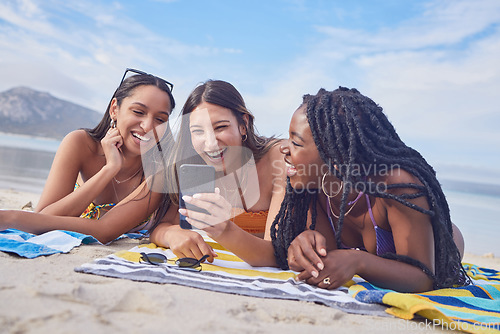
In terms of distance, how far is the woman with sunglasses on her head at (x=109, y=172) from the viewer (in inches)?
126

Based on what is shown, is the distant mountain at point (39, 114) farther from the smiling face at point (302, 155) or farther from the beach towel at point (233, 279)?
the smiling face at point (302, 155)

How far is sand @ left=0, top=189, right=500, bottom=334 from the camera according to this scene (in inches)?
55.5

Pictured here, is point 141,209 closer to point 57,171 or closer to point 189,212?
point 57,171

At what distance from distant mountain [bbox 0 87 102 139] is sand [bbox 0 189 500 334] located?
48.6m

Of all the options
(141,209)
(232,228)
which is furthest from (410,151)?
(141,209)

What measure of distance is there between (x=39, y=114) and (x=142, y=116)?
209ft

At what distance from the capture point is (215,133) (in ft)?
10.8

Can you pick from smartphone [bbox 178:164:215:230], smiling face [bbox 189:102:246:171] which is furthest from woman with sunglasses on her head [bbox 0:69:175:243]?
smartphone [bbox 178:164:215:230]

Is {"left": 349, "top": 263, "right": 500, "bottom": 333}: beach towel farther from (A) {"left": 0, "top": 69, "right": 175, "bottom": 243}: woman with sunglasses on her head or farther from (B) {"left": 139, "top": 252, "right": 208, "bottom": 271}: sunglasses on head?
(A) {"left": 0, "top": 69, "right": 175, "bottom": 243}: woman with sunglasses on her head

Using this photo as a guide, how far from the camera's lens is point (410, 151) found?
2568mm

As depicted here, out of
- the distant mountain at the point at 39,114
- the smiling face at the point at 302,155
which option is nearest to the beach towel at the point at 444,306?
the smiling face at the point at 302,155

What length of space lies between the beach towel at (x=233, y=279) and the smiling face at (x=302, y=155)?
69cm

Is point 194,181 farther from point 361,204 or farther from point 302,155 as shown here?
point 361,204

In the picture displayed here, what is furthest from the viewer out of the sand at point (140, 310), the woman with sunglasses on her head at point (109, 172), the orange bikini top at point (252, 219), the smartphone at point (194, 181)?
the orange bikini top at point (252, 219)
